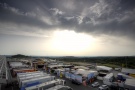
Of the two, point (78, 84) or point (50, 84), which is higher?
point (50, 84)

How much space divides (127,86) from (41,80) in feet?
78.4

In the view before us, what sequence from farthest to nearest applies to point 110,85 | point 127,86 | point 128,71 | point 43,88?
1. point 128,71
2. point 110,85
3. point 127,86
4. point 43,88

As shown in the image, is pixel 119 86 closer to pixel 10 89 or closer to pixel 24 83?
pixel 24 83

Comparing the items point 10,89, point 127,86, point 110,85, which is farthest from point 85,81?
point 10,89

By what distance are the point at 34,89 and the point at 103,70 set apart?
39.1 metres

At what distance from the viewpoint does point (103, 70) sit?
158 ft

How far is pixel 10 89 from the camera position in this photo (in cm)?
2430

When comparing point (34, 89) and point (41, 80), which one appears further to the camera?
point (41, 80)

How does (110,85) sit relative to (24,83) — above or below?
below

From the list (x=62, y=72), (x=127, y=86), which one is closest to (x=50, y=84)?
(x=62, y=72)

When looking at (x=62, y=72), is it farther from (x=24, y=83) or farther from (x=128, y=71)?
(x=128, y=71)

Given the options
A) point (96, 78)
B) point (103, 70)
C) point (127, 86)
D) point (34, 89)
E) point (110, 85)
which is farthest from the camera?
point (103, 70)

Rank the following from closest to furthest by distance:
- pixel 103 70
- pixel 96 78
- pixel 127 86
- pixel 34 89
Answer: pixel 34 89
pixel 127 86
pixel 96 78
pixel 103 70

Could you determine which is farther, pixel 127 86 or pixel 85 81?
pixel 85 81
